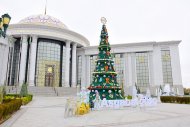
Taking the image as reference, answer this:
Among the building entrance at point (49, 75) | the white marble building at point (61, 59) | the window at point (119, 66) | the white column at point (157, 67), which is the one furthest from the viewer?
the window at point (119, 66)

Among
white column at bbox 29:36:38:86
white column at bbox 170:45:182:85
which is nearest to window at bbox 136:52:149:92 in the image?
white column at bbox 170:45:182:85

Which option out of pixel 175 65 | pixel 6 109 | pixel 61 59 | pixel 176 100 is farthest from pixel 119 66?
pixel 6 109

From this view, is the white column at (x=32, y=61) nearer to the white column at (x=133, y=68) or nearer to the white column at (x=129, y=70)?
the white column at (x=129, y=70)

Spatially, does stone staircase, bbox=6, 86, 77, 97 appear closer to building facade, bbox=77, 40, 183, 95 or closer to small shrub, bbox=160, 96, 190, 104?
building facade, bbox=77, 40, 183, 95

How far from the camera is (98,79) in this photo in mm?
16531

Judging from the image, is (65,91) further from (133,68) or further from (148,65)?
(148,65)

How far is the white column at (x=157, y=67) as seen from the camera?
1622 inches

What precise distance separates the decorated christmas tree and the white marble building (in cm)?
2058

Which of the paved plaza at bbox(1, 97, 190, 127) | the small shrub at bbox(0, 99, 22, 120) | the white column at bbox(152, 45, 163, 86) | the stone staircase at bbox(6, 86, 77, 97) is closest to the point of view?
the paved plaza at bbox(1, 97, 190, 127)

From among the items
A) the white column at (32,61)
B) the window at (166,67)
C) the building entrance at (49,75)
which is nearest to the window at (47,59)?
the building entrance at (49,75)

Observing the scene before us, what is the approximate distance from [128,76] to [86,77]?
1101 centimetres

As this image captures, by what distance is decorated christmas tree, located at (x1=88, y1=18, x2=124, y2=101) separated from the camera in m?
16.1

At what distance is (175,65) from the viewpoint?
40.9m

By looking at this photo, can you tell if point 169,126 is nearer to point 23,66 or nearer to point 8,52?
point 23,66
